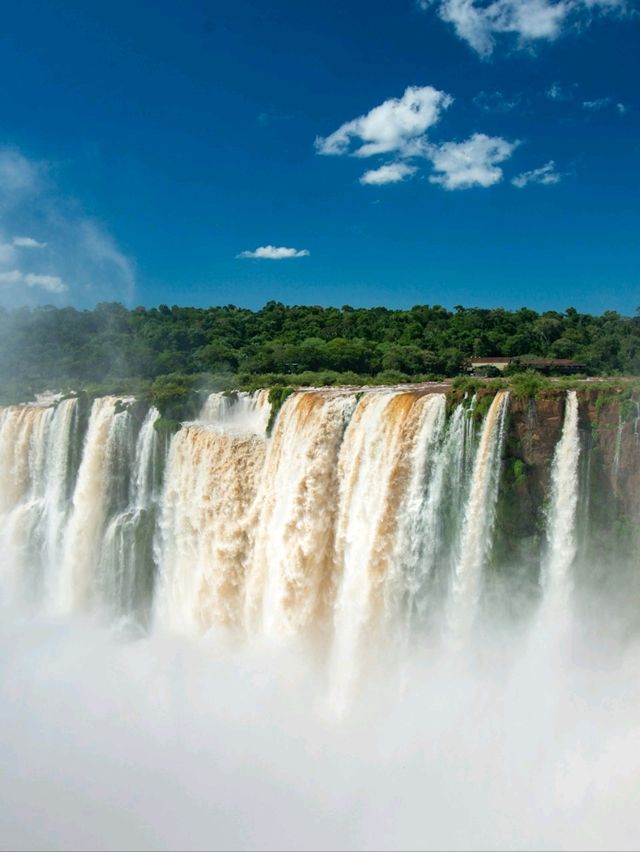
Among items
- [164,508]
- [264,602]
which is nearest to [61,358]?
[164,508]

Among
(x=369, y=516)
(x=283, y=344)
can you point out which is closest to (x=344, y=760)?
(x=369, y=516)

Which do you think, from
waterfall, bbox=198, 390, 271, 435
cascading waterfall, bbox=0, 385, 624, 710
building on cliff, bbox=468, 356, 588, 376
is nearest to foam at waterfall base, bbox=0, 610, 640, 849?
cascading waterfall, bbox=0, 385, 624, 710

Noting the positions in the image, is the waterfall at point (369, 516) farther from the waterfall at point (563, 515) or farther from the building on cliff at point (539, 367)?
the building on cliff at point (539, 367)

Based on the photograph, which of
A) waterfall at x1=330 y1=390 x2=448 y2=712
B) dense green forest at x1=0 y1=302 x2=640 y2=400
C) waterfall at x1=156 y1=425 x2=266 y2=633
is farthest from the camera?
dense green forest at x1=0 y1=302 x2=640 y2=400

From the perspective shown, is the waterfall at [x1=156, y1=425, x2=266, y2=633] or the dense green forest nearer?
the waterfall at [x1=156, y1=425, x2=266, y2=633]

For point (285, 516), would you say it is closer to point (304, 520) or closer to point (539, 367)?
point (304, 520)

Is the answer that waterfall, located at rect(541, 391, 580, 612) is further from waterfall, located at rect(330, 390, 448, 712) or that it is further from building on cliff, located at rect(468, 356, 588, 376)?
building on cliff, located at rect(468, 356, 588, 376)
